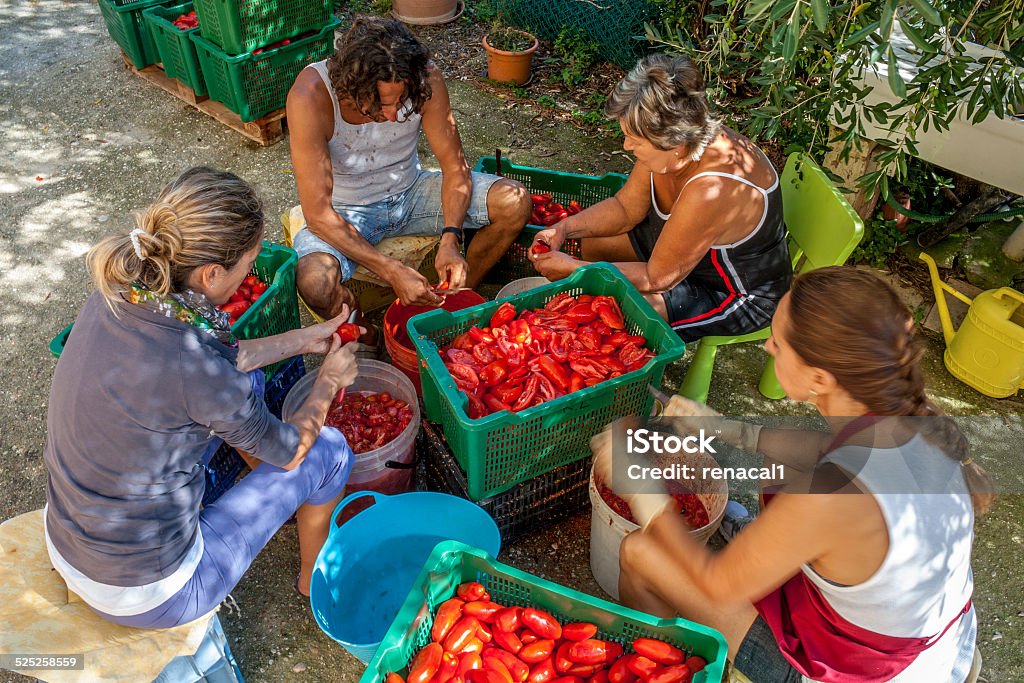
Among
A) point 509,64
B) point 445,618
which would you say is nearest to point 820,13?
point 445,618

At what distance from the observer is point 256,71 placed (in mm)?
5371

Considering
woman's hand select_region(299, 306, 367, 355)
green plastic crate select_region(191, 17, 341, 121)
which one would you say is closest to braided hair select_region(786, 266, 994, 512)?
woman's hand select_region(299, 306, 367, 355)

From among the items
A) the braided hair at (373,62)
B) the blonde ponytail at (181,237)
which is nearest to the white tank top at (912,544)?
the blonde ponytail at (181,237)

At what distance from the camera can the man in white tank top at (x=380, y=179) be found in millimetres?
3404

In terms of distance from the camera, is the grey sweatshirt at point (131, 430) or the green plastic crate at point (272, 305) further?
the green plastic crate at point (272, 305)

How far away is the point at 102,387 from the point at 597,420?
1.71m

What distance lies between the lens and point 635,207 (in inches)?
147

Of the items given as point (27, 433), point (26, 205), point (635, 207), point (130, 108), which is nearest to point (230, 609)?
point (27, 433)

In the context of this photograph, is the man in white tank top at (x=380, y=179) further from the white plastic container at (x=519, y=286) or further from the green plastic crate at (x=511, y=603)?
the green plastic crate at (x=511, y=603)

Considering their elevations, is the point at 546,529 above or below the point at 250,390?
below

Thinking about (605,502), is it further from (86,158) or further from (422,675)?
(86,158)

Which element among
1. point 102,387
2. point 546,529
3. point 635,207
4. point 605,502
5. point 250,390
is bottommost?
point 546,529

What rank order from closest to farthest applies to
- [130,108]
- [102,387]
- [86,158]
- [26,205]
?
[102,387]
[26,205]
[86,158]
[130,108]

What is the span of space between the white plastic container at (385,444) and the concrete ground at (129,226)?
0.50 m
